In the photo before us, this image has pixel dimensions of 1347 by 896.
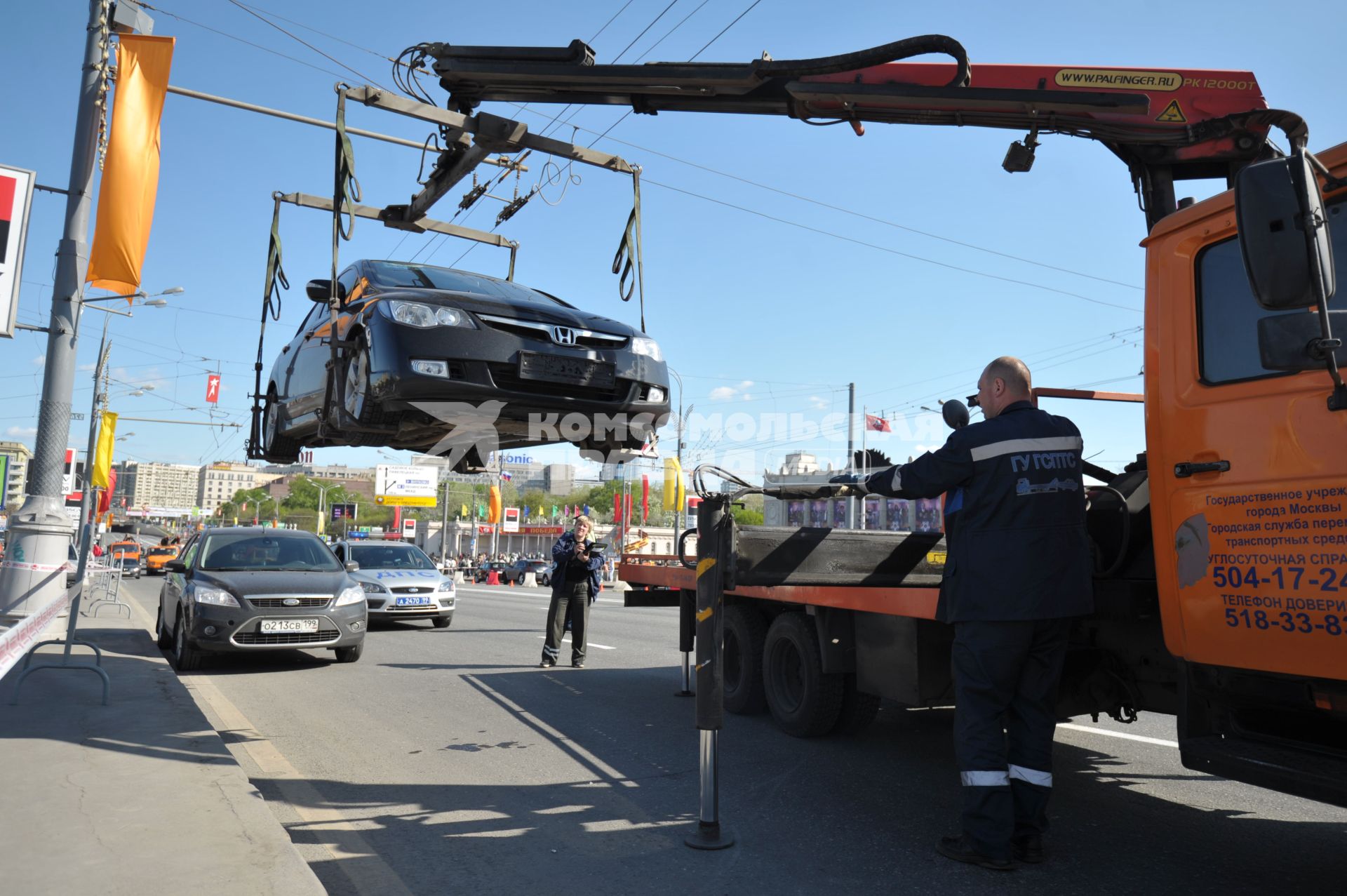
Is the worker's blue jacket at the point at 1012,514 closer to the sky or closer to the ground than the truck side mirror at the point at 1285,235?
closer to the ground

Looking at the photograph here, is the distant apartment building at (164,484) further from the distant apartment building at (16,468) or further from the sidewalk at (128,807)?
the sidewalk at (128,807)

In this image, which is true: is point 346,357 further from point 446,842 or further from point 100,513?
point 100,513

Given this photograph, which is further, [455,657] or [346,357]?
[455,657]

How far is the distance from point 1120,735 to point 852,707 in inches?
79.6

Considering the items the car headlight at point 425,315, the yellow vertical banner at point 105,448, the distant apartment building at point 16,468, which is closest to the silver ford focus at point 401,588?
the car headlight at point 425,315

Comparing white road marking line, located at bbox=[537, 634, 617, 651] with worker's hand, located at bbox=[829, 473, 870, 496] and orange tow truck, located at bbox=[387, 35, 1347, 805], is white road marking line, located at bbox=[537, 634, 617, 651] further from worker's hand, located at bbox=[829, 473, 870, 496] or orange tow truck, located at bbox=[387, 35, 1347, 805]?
worker's hand, located at bbox=[829, 473, 870, 496]

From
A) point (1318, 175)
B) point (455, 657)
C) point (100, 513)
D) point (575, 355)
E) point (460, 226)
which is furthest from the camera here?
point (100, 513)

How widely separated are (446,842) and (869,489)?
7.97 feet

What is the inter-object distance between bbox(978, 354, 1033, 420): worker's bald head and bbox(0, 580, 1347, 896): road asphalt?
1898mm

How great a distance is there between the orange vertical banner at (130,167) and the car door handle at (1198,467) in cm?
738

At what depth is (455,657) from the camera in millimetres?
10359

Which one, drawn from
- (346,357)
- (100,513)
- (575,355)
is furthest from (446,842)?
(100,513)

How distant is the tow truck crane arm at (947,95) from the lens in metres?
4.28

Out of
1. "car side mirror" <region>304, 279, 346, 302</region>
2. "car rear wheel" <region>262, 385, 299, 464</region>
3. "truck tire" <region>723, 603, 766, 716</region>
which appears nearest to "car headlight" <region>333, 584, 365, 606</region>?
"car rear wheel" <region>262, 385, 299, 464</region>
